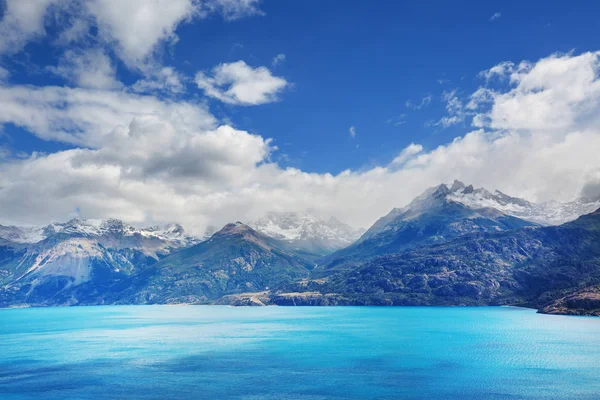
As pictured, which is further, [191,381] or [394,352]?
[394,352]

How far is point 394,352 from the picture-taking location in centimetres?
18988

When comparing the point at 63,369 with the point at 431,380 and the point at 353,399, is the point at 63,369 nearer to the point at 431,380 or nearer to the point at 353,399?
the point at 353,399

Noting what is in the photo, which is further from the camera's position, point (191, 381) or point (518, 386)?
point (191, 381)

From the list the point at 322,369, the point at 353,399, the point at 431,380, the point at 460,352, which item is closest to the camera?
the point at 353,399

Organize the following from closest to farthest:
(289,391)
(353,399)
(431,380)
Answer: (353,399) → (289,391) → (431,380)

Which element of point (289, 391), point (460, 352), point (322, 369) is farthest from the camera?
point (460, 352)

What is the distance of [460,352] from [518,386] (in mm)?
61894

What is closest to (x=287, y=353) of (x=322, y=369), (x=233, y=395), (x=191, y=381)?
(x=322, y=369)

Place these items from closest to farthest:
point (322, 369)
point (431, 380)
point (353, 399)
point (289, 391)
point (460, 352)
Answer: point (353, 399), point (289, 391), point (431, 380), point (322, 369), point (460, 352)

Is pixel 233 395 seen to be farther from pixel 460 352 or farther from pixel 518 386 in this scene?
pixel 460 352

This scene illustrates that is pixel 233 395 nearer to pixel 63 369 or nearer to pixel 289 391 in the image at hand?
pixel 289 391

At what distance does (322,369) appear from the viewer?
154 metres

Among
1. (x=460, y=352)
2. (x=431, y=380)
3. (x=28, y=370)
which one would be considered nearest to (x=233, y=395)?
(x=431, y=380)

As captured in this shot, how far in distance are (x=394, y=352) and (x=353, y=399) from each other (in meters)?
81.5
